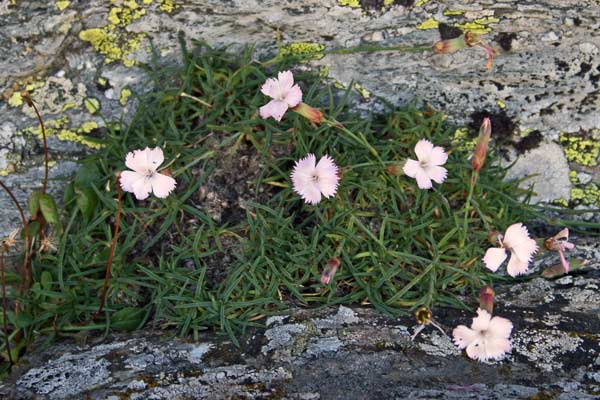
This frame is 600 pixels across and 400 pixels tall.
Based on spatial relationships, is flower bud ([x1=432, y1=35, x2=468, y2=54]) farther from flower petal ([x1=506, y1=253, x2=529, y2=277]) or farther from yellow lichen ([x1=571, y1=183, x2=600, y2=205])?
yellow lichen ([x1=571, y1=183, x2=600, y2=205])

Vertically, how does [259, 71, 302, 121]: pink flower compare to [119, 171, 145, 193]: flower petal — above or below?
above

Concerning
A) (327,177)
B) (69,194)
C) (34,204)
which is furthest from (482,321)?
(34,204)

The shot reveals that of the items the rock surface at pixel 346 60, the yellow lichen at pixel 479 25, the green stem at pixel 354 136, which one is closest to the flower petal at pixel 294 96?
the green stem at pixel 354 136

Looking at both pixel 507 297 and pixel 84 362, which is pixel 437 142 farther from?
pixel 84 362

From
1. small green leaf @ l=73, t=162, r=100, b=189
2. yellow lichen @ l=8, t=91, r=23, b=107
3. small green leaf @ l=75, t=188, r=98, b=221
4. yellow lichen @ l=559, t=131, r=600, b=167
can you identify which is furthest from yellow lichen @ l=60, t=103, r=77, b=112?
yellow lichen @ l=559, t=131, r=600, b=167

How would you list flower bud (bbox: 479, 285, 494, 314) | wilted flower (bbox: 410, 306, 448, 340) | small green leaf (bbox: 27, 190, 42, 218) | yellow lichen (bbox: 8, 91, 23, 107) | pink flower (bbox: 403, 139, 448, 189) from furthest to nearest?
yellow lichen (bbox: 8, 91, 23, 107) → small green leaf (bbox: 27, 190, 42, 218) → pink flower (bbox: 403, 139, 448, 189) → flower bud (bbox: 479, 285, 494, 314) → wilted flower (bbox: 410, 306, 448, 340)

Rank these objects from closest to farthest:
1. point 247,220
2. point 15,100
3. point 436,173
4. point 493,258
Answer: point 493,258 → point 436,173 → point 247,220 → point 15,100

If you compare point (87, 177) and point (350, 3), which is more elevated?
point (350, 3)

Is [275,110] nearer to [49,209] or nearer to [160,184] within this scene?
[160,184]
